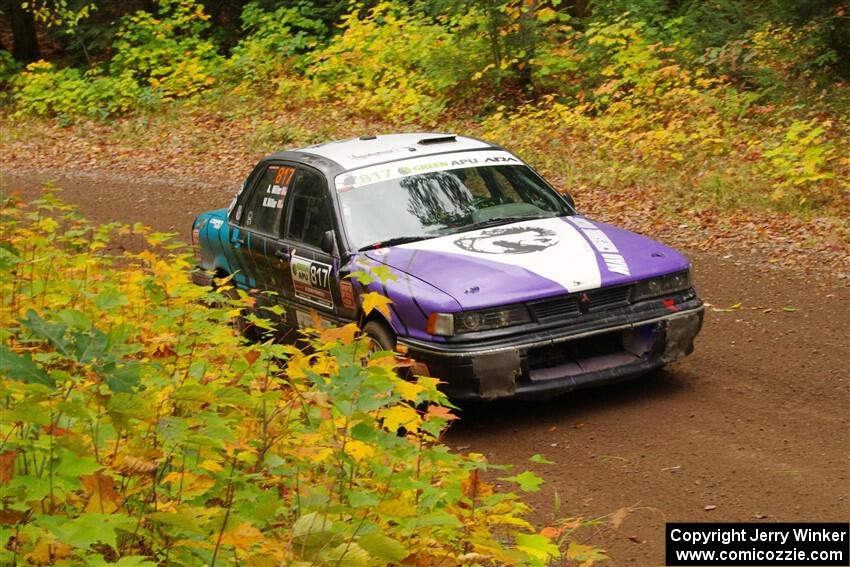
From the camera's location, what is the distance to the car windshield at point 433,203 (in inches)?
309

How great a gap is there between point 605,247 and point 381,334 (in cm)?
165

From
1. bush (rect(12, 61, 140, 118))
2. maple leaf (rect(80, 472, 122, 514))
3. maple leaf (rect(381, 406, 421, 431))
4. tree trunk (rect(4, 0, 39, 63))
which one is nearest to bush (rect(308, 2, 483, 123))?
bush (rect(12, 61, 140, 118))

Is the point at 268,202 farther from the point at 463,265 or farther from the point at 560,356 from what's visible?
the point at 560,356

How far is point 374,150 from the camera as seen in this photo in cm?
866

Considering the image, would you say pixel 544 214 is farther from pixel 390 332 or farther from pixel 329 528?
pixel 329 528

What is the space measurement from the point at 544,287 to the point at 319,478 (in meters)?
2.83

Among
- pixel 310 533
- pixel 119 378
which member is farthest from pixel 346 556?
pixel 119 378

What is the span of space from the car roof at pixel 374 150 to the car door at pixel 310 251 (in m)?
0.15

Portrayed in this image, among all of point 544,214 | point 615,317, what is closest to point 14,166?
point 544,214

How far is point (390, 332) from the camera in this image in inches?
281

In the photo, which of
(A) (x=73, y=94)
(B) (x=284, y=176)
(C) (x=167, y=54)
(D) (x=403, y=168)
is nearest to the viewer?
(D) (x=403, y=168)

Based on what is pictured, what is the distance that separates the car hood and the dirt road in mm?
873

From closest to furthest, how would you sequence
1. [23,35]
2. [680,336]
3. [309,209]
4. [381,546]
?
[381,546], [680,336], [309,209], [23,35]

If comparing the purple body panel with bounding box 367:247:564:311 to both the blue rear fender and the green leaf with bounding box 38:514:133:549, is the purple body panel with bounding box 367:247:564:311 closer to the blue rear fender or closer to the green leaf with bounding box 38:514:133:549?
the blue rear fender
